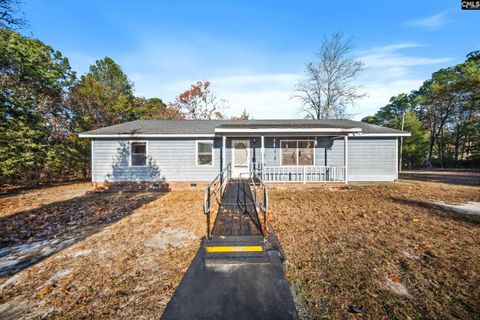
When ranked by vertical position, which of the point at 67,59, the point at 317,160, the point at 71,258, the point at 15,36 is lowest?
the point at 71,258

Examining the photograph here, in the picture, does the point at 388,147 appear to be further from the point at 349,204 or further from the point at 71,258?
the point at 71,258

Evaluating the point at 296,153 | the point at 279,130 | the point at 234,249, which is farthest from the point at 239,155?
the point at 234,249

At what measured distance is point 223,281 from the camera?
2.89 metres

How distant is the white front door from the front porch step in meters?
6.70

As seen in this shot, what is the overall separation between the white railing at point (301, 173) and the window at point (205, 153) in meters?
2.55

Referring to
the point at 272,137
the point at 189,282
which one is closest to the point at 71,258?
the point at 189,282

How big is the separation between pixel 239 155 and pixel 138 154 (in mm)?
5426

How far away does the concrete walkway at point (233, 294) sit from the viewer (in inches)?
90.3

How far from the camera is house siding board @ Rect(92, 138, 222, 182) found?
10203 millimetres

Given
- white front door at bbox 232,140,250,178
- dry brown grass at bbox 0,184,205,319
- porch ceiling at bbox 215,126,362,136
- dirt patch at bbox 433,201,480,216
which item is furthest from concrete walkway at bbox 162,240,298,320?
white front door at bbox 232,140,250,178

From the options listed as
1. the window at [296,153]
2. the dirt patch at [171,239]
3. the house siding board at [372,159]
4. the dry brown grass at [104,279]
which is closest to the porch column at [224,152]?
the window at [296,153]

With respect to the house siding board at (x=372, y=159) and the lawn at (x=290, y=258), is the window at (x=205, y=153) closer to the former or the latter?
the lawn at (x=290, y=258)

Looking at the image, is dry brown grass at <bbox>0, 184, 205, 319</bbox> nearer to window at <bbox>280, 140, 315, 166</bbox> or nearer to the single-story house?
the single-story house

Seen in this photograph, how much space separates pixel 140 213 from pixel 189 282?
4350 millimetres
